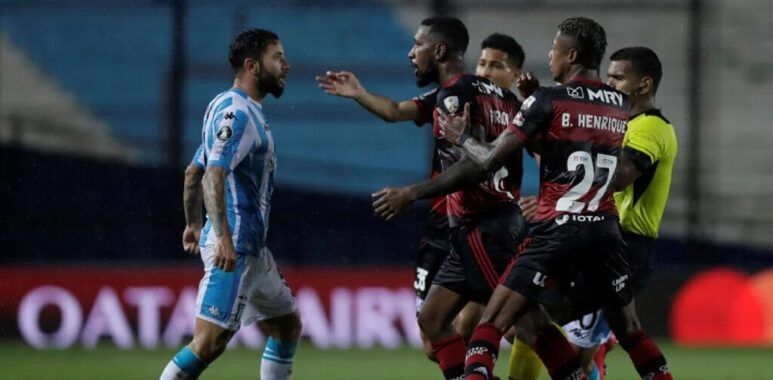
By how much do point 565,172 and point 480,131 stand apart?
60 cm

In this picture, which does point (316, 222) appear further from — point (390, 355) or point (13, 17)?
point (13, 17)

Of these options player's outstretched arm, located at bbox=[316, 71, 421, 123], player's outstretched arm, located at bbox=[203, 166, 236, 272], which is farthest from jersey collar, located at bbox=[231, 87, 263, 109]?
player's outstretched arm, located at bbox=[316, 71, 421, 123]

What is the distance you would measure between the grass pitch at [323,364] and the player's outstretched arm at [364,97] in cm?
288

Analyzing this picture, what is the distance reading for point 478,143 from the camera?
7.04 meters

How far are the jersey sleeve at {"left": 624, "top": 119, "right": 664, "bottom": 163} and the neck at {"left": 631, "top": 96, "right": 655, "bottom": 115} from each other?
0.22 meters

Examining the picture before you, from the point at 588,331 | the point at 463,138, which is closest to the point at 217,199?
the point at 463,138

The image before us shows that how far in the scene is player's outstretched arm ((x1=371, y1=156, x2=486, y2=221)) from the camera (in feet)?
22.9

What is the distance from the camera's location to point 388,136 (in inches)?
666

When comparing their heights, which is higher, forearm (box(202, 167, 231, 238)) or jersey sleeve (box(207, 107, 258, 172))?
jersey sleeve (box(207, 107, 258, 172))

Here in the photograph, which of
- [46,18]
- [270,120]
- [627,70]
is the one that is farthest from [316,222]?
[627,70]

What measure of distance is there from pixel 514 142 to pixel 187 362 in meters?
1.82

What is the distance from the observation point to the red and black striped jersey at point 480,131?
7367 mm

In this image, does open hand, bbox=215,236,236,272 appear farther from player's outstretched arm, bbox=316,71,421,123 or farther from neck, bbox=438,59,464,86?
neck, bbox=438,59,464,86

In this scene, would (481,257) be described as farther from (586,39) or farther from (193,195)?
(193,195)
